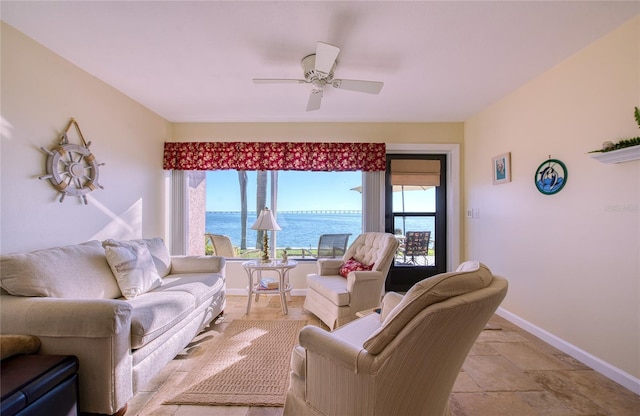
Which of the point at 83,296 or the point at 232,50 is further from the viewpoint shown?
the point at 232,50

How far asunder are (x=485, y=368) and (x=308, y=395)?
159 cm

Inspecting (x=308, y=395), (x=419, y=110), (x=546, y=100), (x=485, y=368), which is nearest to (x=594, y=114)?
(x=546, y=100)

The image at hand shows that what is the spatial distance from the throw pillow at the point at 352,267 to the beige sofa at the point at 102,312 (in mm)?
1572

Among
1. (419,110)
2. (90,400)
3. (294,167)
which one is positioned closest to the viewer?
(90,400)

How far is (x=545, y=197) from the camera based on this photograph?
8.86 ft

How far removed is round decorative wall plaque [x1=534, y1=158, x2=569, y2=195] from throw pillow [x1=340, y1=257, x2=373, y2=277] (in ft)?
6.07

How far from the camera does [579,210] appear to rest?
2355 mm

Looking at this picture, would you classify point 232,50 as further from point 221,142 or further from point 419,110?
point 419,110

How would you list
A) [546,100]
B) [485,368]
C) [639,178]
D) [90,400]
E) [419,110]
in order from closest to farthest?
[90,400], [639,178], [485,368], [546,100], [419,110]

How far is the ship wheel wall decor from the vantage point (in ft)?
7.58

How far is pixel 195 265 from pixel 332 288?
1.58 metres

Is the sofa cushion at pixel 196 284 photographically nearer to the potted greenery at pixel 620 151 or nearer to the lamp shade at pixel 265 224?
the lamp shade at pixel 265 224

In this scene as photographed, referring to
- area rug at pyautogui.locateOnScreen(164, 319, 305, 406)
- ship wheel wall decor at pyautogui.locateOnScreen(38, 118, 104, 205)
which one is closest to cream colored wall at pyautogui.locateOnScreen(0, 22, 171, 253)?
ship wheel wall decor at pyautogui.locateOnScreen(38, 118, 104, 205)

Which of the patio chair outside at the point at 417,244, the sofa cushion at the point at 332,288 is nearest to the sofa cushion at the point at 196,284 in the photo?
the sofa cushion at the point at 332,288
